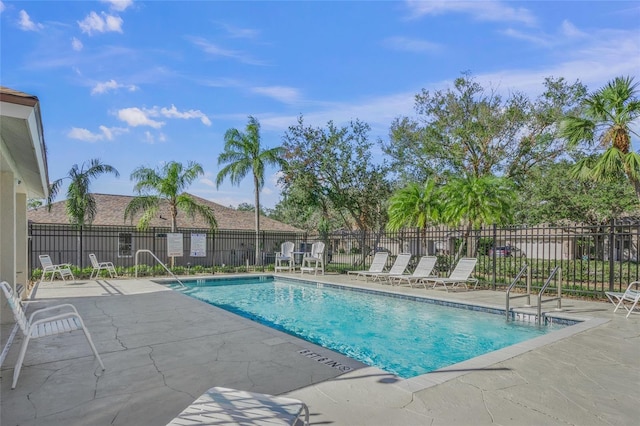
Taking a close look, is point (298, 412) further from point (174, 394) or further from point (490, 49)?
point (490, 49)

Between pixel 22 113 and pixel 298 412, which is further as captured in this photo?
pixel 22 113

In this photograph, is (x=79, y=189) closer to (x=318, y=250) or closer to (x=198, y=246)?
(x=198, y=246)

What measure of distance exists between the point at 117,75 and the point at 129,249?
45.8ft

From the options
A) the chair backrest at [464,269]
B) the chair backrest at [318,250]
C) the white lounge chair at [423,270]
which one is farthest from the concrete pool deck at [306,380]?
the chair backrest at [318,250]

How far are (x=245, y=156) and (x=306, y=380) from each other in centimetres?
1649

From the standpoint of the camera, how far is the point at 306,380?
3580 mm

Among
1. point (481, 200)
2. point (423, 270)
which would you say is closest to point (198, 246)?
point (423, 270)

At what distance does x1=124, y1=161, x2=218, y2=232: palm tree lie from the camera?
17000 mm

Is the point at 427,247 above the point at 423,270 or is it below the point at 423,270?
above

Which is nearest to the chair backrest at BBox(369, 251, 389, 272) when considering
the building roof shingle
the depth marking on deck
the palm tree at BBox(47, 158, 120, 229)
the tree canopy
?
the tree canopy

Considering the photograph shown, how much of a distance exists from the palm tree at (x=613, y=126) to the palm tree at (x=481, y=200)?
258 centimetres

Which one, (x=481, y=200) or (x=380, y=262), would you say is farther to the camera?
(x=380, y=262)

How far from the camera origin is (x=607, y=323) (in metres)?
6.27

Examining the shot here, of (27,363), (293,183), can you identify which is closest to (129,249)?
(293,183)
